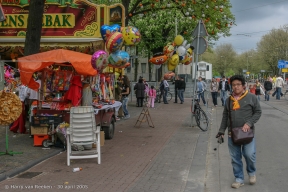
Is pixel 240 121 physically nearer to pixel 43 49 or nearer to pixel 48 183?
pixel 48 183

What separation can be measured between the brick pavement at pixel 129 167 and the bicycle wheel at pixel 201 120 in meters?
0.83

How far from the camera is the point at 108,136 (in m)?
11.4

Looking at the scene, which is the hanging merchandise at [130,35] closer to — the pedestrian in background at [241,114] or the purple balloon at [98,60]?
the purple balloon at [98,60]

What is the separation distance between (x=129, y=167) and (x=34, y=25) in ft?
16.4

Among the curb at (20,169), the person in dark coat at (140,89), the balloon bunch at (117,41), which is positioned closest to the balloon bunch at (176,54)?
the balloon bunch at (117,41)

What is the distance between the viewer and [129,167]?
7.98 metres

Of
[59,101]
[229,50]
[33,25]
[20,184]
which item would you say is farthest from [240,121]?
[229,50]

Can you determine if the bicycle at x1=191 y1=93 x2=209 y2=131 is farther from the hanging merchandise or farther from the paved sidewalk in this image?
the hanging merchandise

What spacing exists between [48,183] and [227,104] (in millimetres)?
3201

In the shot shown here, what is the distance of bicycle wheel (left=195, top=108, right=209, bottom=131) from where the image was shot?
42.7ft

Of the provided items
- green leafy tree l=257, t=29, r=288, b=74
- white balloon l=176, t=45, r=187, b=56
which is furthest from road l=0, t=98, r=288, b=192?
Answer: green leafy tree l=257, t=29, r=288, b=74

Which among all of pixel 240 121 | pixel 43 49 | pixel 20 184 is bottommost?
pixel 20 184

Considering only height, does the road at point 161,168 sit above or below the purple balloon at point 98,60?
below

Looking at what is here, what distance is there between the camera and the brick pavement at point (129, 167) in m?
6.75
